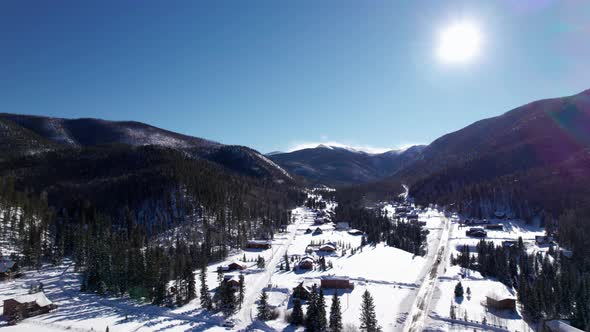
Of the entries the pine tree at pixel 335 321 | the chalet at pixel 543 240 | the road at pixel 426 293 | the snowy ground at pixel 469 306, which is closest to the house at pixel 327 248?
the road at pixel 426 293

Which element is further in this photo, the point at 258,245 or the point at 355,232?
the point at 355,232

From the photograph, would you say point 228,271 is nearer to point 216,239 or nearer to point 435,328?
point 216,239

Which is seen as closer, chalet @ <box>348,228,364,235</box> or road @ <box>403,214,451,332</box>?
road @ <box>403,214,451,332</box>

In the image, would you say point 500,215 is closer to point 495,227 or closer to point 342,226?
point 495,227

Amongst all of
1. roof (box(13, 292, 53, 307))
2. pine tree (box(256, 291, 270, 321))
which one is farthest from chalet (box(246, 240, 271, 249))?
roof (box(13, 292, 53, 307))

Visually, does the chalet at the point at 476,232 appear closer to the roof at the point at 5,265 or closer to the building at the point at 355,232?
the building at the point at 355,232

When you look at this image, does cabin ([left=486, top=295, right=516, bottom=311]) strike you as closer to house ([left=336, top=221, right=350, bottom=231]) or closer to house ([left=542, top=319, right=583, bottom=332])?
house ([left=542, top=319, right=583, bottom=332])

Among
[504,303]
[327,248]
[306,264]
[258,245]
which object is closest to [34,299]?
[306,264]

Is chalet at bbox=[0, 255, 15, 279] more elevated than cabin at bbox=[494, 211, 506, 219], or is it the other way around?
cabin at bbox=[494, 211, 506, 219]
